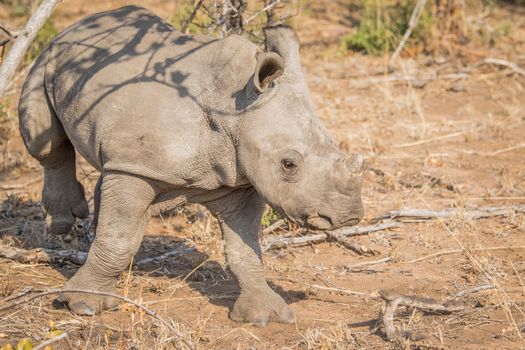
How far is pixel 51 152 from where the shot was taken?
20.7 ft

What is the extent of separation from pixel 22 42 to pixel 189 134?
1.18m

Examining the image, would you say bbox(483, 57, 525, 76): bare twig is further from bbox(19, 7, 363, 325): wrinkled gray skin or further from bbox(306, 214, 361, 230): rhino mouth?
bbox(306, 214, 361, 230): rhino mouth

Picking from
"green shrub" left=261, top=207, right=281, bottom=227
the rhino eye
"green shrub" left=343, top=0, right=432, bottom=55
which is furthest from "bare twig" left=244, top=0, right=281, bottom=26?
"green shrub" left=343, top=0, right=432, bottom=55

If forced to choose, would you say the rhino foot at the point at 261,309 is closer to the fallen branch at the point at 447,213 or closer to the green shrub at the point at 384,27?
the fallen branch at the point at 447,213

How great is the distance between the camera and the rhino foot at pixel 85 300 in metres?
5.50

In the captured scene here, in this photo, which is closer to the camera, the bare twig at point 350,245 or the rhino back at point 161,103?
the rhino back at point 161,103

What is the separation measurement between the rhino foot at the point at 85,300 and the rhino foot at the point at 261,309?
30.8 inches

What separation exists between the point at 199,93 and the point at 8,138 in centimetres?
509

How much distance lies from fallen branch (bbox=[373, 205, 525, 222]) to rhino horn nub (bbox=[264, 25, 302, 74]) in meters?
2.84

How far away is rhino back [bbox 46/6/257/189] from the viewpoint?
517 cm

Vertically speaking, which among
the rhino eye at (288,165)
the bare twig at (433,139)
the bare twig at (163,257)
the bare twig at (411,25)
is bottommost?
the bare twig at (433,139)

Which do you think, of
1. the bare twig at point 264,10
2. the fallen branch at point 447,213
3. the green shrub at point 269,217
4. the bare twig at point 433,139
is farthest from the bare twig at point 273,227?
the bare twig at point 433,139

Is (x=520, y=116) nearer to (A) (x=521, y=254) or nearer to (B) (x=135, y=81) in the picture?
(A) (x=521, y=254)

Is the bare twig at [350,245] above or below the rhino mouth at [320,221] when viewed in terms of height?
below
